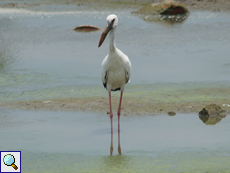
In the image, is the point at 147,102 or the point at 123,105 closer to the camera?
the point at 123,105

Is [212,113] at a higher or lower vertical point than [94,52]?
higher

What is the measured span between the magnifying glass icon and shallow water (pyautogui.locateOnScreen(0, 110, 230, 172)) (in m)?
0.13

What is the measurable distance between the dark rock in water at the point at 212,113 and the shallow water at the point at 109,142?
0.40 feet

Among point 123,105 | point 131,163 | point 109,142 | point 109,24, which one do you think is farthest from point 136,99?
point 131,163

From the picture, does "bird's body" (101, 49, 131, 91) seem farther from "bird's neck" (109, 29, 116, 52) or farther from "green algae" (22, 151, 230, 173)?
"green algae" (22, 151, 230, 173)

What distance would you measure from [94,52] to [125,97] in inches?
227

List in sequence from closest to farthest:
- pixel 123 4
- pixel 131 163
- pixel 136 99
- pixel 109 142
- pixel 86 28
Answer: pixel 131 163
pixel 109 142
pixel 136 99
pixel 86 28
pixel 123 4

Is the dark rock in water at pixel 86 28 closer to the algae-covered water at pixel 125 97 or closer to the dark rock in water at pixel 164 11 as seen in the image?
the algae-covered water at pixel 125 97

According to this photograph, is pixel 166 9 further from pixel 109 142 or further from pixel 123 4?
pixel 109 142

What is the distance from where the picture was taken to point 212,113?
8742 mm

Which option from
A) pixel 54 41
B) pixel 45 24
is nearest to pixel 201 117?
pixel 54 41

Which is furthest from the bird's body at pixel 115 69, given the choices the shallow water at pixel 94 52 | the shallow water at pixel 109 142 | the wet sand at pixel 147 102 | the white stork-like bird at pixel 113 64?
the shallow water at pixel 94 52

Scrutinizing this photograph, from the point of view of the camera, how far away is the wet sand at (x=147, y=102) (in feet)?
30.7

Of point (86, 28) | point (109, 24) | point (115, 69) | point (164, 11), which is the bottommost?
point (86, 28)
